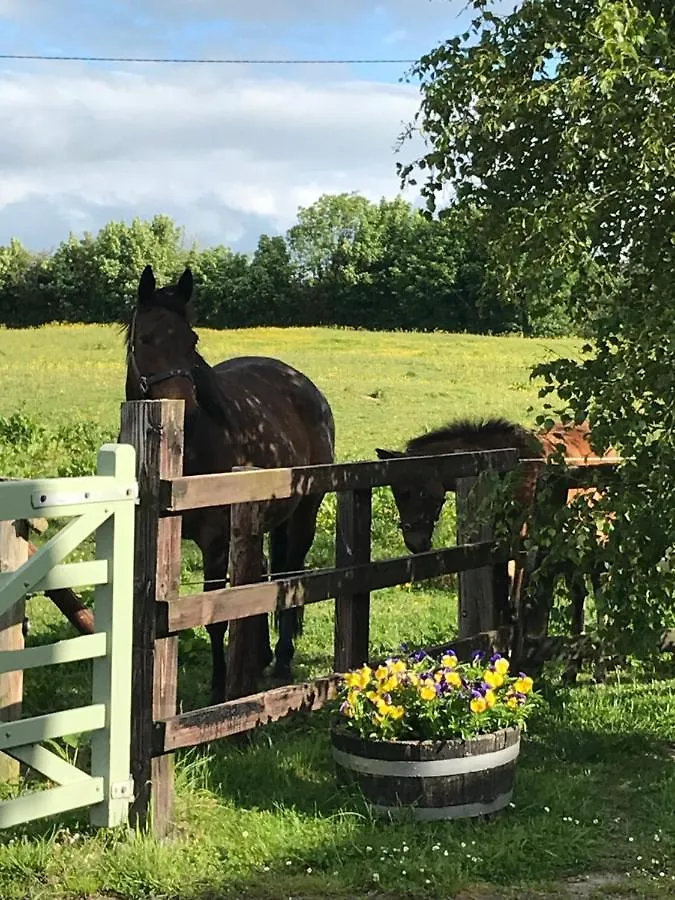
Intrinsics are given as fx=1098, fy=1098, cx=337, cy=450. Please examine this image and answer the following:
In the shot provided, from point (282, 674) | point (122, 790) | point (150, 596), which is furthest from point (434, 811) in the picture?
point (282, 674)

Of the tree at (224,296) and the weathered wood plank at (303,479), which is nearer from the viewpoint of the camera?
the weathered wood plank at (303,479)

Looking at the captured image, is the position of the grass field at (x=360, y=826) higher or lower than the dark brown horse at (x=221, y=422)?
lower

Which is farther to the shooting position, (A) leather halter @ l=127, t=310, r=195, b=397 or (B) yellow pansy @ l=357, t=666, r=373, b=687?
(A) leather halter @ l=127, t=310, r=195, b=397

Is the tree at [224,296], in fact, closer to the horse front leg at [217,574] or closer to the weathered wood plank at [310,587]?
the horse front leg at [217,574]

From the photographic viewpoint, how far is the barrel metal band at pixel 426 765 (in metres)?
4.64

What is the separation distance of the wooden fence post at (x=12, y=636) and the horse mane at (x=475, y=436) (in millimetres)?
3819

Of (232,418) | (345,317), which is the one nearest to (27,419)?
(232,418)

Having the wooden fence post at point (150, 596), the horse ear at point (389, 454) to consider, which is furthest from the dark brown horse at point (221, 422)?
the wooden fence post at point (150, 596)

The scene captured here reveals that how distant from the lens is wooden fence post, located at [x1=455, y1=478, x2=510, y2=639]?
22.0 feet

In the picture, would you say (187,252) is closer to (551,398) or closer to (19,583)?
(551,398)

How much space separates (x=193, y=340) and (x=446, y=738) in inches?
126

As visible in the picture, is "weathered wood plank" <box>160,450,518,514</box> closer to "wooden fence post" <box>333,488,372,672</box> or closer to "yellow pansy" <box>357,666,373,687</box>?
"wooden fence post" <box>333,488,372,672</box>

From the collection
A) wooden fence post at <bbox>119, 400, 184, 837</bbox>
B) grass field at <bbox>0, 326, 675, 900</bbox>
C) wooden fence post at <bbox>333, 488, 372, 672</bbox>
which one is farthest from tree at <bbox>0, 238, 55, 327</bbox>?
wooden fence post at <bbox>119, 400, 184, 837</bbox>

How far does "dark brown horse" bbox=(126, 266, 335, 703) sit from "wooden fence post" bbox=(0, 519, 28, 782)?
1.12 meters
